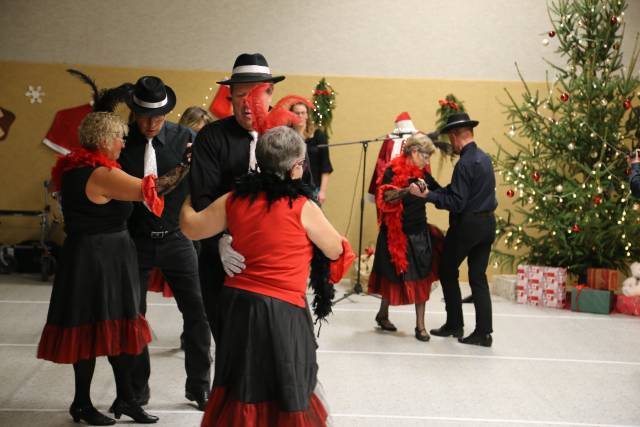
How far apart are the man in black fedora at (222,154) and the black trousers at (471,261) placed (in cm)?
281

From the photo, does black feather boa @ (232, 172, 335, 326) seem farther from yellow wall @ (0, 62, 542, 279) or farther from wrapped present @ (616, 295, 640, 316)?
yellow wall @ (0, 62, 542, 279)

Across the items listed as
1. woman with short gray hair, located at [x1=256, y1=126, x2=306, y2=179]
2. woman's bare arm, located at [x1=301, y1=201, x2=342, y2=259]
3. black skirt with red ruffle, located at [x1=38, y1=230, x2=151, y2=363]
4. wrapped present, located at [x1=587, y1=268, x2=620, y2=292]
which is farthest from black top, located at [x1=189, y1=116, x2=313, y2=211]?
wrapped present, located at [x1=587, y1=268, x2=620, y2=292]

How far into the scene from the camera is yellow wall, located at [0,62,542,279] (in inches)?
336

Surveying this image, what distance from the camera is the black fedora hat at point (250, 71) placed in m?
3.21

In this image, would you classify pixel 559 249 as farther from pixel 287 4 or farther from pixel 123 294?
pixel 123 294

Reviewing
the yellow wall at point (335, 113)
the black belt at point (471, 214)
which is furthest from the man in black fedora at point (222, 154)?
the yellow wall at point (335, 113)

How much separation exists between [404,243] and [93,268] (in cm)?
280

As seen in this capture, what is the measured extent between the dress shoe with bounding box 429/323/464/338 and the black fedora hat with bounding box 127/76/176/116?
3.00 m

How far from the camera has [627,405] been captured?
14.3 ft

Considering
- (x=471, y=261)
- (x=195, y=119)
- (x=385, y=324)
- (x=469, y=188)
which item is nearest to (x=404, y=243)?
(x=471, y=261)

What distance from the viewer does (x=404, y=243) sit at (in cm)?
580

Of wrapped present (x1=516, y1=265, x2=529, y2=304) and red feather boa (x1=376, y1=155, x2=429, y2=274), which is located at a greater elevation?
red feather boa (x1=376, y1=155, x2=429, y2=274)

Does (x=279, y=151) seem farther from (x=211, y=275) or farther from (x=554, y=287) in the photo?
(x=554, y=287)

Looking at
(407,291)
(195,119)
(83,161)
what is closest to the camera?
(83,161)
